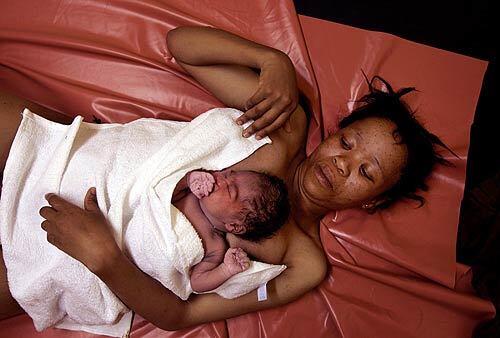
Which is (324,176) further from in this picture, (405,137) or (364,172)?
(405,137)

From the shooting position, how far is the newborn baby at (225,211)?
1170 mm

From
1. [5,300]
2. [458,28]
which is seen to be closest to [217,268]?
[5,300]

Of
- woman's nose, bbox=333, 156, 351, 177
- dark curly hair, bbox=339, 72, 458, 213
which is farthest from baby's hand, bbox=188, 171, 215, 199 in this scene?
dark curly hair, bbox=339, 72, 458, 213

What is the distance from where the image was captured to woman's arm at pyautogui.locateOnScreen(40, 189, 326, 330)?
1.12 metres

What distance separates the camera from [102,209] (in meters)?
1.20

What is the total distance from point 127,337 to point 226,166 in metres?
0.54

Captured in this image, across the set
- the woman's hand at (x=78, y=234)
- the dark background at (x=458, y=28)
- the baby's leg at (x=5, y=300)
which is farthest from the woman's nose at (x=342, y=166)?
the baby's leg at (x=5, y=300)

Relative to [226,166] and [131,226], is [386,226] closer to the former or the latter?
[226,166]

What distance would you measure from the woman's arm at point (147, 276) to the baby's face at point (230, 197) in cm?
24

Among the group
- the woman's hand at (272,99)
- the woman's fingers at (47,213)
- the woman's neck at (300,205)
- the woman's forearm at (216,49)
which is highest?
the woman's forearm at (216,49)

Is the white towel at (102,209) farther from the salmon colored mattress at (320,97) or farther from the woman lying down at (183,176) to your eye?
the salmon colored mattress at (320,97)

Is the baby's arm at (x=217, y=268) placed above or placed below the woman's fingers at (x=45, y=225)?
below

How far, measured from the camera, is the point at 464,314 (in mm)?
1476

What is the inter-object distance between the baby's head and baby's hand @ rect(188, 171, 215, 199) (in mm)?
12
